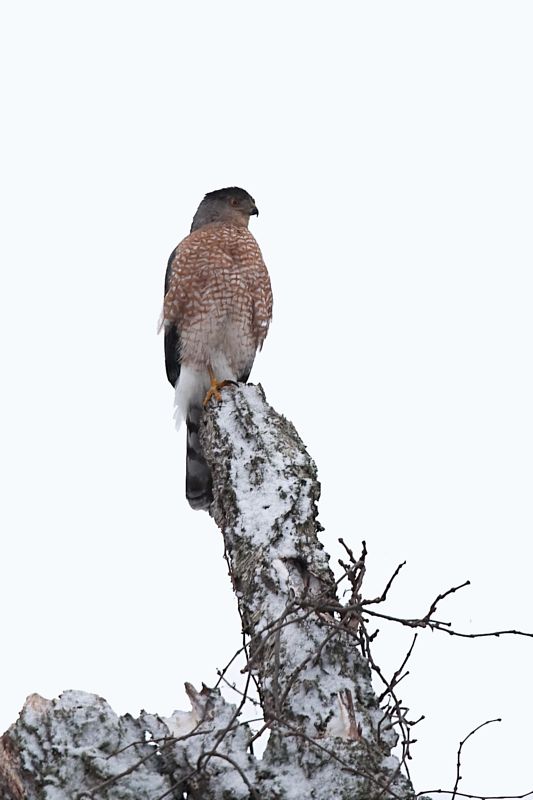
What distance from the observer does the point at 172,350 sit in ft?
20.1

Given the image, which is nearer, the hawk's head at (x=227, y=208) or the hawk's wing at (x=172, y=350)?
the hawk's wing at (x=172, y=350)

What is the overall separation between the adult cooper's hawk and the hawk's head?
32 centimetres

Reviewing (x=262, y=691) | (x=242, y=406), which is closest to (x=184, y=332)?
(x=242, y=406)

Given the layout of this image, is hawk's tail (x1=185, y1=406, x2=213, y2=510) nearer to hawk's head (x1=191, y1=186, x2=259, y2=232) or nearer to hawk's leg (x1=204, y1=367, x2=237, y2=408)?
hawk's leg (x1=204, y1=367, x2=237, y2=408)

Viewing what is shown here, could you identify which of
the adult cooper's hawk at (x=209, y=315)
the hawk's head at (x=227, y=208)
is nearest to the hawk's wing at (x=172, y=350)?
the adult cooper's hawk at (x=209, y=315)

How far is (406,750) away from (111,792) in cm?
80

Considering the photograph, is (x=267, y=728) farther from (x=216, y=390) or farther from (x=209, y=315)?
(x=209, y=315)

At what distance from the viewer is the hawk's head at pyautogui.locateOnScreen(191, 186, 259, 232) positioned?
21.4ft

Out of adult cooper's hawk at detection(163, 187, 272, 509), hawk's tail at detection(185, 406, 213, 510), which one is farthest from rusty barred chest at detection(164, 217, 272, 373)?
hawk's tail at detection(185, 406, 213, 510)

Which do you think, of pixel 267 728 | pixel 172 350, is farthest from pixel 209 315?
pixel 267 728

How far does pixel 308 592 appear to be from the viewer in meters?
3.35

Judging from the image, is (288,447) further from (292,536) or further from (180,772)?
(180,772)

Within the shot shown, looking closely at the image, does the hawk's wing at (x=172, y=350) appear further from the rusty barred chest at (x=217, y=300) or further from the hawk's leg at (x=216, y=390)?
the hawk's leg at (x=216, y=390)

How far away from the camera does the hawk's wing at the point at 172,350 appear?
6.08 m
